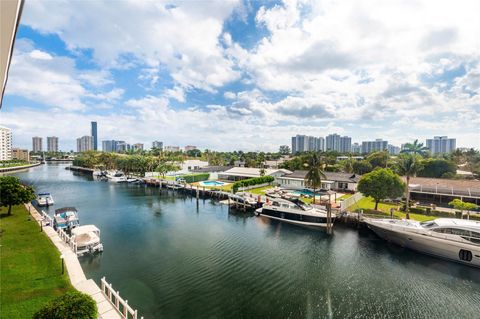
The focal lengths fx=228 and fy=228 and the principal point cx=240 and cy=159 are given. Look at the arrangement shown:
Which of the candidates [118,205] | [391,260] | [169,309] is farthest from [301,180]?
[169,309]

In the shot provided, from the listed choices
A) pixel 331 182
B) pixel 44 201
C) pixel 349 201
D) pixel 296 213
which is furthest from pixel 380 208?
pixel 44 201

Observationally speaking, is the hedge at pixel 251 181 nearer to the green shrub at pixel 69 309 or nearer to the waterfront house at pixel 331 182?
the waterfront house at pixel 331 182

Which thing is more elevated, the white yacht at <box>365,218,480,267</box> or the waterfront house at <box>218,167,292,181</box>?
the waterfront house at <box>218,167,292,181</box>

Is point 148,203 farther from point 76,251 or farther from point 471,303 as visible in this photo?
point 471,303

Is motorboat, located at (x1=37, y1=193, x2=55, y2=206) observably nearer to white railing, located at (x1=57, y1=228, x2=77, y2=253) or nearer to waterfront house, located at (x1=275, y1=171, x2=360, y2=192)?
white railing, located at (x1=57, y1=228, x2=77, y2=253)

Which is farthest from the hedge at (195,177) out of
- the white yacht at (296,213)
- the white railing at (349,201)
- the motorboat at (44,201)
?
the white railing at (349,201)

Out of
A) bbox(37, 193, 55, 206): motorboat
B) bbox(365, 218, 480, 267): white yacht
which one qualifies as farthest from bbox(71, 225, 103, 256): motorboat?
bbox(365, 218, 480, 267): white yacht
